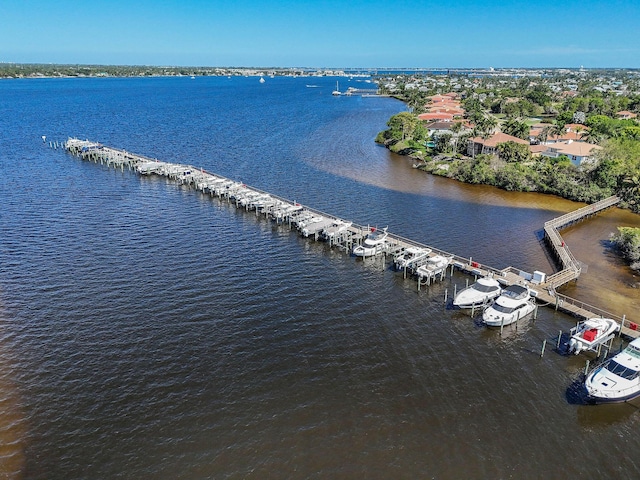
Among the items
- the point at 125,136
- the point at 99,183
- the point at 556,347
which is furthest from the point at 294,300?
the point at 125,136

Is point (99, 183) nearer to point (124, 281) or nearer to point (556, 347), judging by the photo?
point (124, 281)

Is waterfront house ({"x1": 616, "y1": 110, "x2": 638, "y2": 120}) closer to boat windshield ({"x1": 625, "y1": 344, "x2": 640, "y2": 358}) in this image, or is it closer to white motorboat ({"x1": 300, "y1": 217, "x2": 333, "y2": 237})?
white motorboat ({"x1": 300, "y1": 217, "x2": 333, "y2": 237})

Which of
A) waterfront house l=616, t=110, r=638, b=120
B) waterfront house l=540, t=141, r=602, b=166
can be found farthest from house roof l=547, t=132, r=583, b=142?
waterfront house l=616, t=110, r=638, b=120

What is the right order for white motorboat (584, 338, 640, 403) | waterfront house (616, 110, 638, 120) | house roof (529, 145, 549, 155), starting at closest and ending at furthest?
white motorboat (584, 338, 640, 403) < house roof (529, 145, 549, 155) < waterfront house (616, 110, 638, 120)

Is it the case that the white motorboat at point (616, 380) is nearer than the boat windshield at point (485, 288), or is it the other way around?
the white motorboat at point (616, 380)

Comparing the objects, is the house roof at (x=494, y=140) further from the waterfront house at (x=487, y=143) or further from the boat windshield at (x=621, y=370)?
the boat windshield at (x=621, y=370)

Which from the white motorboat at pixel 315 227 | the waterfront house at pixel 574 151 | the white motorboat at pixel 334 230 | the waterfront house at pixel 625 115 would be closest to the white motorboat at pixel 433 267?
the white motorboat at pixel 334 230
